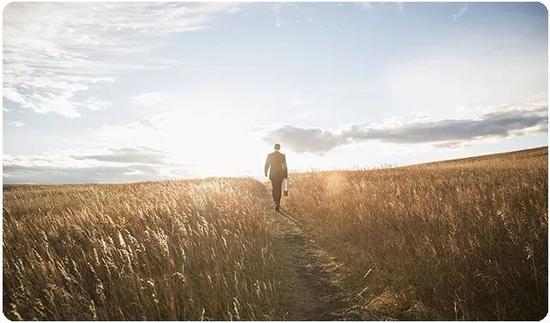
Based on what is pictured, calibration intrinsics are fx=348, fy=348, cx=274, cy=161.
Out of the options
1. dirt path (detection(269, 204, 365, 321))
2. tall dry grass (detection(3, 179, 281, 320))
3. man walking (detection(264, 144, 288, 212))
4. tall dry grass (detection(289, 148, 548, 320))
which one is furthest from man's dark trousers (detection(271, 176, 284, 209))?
tall dry grass (detection(3, 179, 281, 320))

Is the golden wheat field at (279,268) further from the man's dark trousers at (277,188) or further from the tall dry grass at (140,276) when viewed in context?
the man's dark trousers at (277,188)

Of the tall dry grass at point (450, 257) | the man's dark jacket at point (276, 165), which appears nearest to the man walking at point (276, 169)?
the man's dark jacket at point (276, 165)

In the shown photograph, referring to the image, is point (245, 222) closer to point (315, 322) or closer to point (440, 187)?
point (315, 322)

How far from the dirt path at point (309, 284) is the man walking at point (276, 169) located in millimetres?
5094

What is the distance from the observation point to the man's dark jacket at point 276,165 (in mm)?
14383

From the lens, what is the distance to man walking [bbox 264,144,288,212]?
14.2 m

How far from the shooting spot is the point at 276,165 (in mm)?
14422

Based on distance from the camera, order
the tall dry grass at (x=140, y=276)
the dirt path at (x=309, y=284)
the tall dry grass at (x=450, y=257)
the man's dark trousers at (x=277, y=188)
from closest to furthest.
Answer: the tall dry grass at (x=450, y=257) → the tall dry grass at (x=140, y=276) → the dirt path at (x=309, y=284) → the man's dark trousers at (x=277, y=188)

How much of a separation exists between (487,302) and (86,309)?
5265 millimetres

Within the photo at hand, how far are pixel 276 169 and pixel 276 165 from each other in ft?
0.55

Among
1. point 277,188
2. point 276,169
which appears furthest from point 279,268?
point 276,169

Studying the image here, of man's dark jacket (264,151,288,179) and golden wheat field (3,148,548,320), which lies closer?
golden wheat field (3,148,548,320)

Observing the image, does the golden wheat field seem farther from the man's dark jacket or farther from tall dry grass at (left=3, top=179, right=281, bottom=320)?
the man's dark jacket

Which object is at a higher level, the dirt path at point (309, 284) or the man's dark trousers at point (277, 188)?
the man's dark trousers at point (277, 188)
